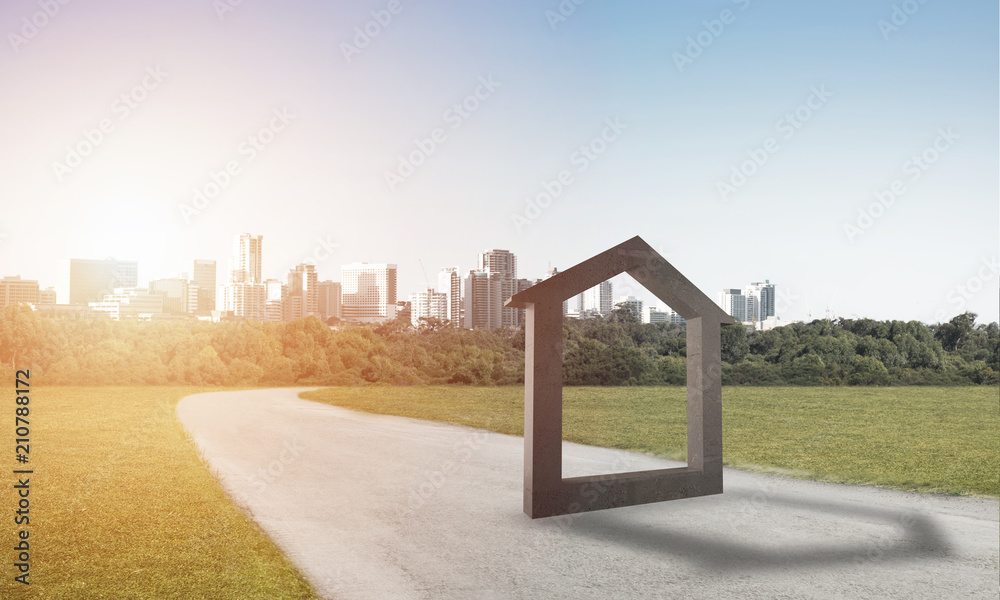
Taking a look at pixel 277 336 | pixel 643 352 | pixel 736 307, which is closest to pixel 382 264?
pixel 277 336

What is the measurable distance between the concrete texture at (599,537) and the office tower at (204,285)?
→ 1440 inches

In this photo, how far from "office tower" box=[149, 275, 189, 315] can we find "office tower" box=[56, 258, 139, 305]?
4198mm

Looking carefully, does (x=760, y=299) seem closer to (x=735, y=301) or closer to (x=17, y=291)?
(x=735, y=301)

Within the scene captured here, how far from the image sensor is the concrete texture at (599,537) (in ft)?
19.6

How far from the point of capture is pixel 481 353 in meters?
37.7

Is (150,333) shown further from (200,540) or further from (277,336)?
(200,540)

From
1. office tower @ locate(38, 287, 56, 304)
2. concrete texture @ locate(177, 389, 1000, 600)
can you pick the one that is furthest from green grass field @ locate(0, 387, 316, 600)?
office tower @ locate(38, 287, 56, 304)

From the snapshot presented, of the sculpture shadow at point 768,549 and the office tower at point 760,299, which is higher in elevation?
the office tower at point 760,299

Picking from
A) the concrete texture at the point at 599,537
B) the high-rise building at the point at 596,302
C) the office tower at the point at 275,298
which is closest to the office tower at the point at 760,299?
the high-rise building at the point at 596,302

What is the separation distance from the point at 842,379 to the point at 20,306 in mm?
44790

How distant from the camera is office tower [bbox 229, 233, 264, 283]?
49572mm

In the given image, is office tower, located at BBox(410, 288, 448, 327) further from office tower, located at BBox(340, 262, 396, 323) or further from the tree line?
office tower, located at BBox(340, 262, 396, 323)

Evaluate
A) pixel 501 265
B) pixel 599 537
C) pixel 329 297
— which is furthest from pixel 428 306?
pixel 599 537

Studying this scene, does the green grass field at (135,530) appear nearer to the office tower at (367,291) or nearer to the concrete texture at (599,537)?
the concrete texture at (599,537)
